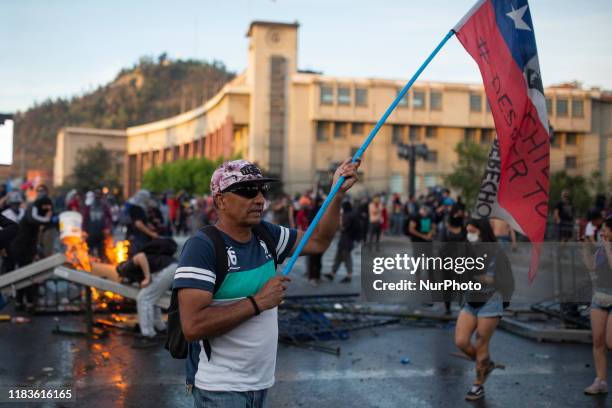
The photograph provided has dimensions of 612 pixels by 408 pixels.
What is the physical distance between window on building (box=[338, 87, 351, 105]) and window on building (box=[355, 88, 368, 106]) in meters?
0.75

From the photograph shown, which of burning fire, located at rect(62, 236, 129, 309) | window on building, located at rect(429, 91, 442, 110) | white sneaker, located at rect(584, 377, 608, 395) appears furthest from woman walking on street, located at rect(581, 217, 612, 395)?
window on building, located at rect(429, 91, 442, 110)

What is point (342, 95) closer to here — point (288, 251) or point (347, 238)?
point (347, 238)

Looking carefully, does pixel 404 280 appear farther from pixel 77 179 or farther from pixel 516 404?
pixel 77 179

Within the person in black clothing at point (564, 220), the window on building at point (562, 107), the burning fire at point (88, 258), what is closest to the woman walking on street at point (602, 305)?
the burning fire at point (88, 258)

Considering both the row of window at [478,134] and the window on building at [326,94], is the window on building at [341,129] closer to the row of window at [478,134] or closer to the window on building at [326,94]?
the window on building at [326,94]

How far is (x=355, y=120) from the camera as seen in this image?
68.1m

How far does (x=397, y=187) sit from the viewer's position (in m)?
69.5

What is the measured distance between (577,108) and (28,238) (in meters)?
65.2

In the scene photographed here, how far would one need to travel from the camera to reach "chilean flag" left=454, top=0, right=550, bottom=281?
5.33 m

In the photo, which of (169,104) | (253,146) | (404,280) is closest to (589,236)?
(404,280)

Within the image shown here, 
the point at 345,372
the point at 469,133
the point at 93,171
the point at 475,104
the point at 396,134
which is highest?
the point at 475,104

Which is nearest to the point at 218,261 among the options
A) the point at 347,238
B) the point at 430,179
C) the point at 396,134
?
the point at 347,238

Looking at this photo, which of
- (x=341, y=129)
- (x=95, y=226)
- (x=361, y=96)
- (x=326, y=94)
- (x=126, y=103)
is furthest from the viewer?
(x=126, y=103)

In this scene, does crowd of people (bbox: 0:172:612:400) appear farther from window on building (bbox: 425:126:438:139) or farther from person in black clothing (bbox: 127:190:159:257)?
window on building (bbox: 425:126:438:139)
